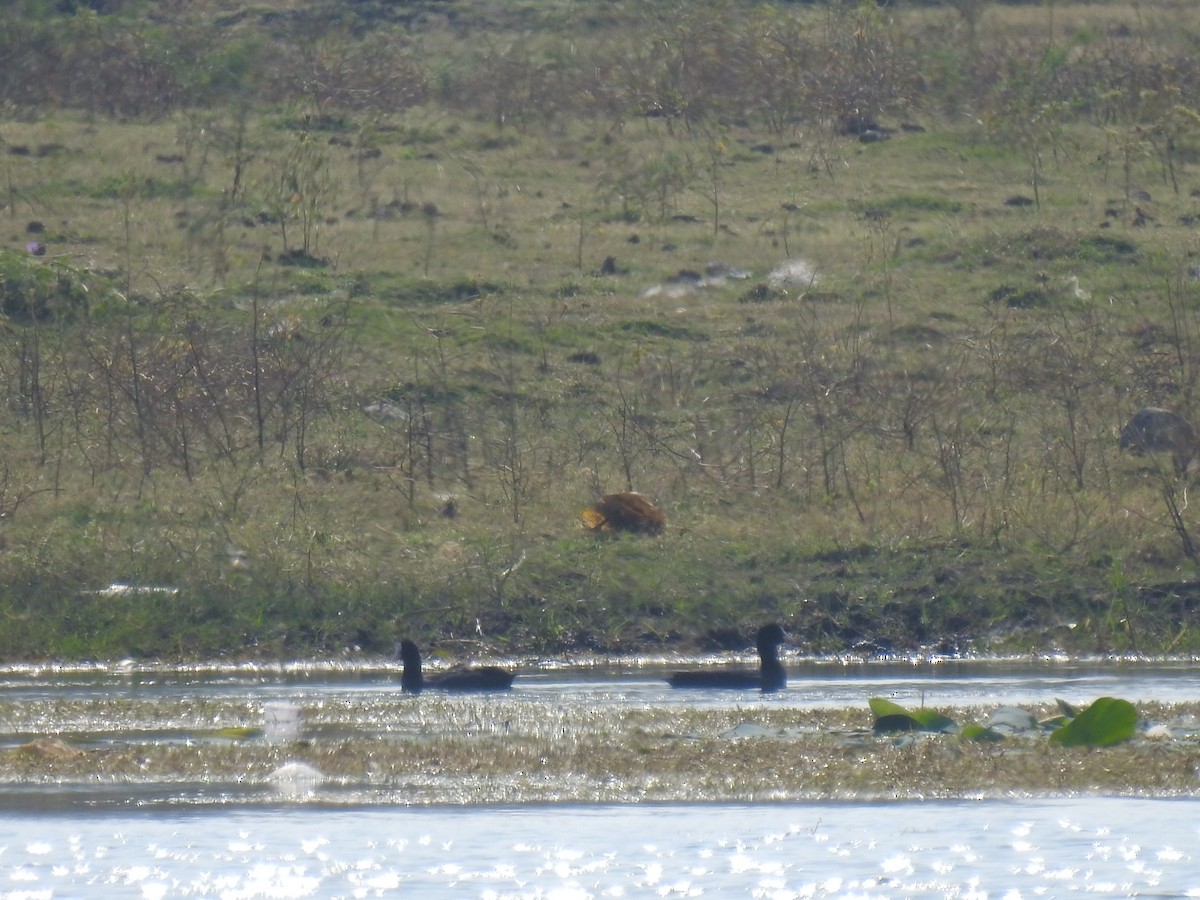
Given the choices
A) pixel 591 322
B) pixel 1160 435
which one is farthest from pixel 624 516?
pixel 591 322

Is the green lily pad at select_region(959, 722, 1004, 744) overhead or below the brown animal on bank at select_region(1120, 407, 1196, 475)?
below

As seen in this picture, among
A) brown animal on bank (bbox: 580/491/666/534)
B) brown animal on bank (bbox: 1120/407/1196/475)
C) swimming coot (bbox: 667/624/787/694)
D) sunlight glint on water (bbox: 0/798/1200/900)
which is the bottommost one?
sunlight glint on water (bbox: 0/798/1200/900)

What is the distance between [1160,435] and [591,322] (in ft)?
16.9

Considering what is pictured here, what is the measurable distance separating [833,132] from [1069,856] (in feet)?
53.7

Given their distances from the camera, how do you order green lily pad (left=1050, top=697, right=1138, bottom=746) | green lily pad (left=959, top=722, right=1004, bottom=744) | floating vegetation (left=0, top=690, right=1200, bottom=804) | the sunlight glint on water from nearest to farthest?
1. the sunlight glint on water
2. floating vegetation (left=0, top=690, right=1200, bottom=804)
3. green lily pad (left=1050, top=697, right=1138, bottom=746)
4. green lily pad (left=959, top=722, right=1004, bottom=744)

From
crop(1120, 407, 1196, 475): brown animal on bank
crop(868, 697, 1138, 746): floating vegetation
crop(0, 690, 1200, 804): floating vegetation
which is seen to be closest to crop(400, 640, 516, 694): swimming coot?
crop(0, 690, 1200, 804): floating vegetation

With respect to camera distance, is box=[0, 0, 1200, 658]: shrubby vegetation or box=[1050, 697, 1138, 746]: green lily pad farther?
box=[0, 0, 1200, 658]: shrubby vegetation

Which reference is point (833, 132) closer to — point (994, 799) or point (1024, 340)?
point (1024, 340)

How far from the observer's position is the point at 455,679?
12125 mm

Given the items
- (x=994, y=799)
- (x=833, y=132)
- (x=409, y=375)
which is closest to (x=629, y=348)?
(x=409, y=375)

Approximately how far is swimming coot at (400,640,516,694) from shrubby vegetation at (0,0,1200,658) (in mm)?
1758

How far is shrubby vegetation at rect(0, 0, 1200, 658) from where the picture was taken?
47.0 ft

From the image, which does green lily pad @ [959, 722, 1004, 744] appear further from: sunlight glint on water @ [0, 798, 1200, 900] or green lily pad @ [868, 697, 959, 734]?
sunlight glint on water @ [0, 798, 1200, 900]

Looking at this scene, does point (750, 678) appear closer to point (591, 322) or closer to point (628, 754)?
point (628, 754)
